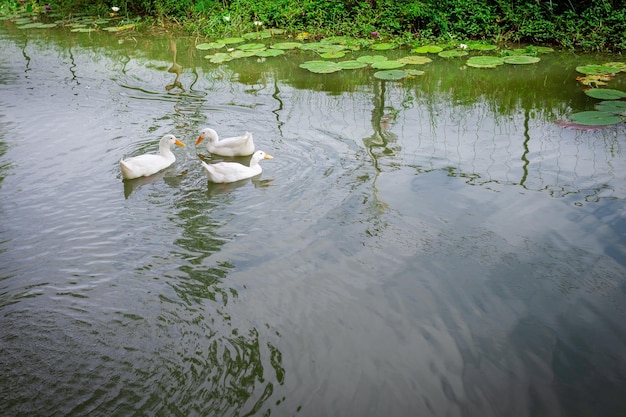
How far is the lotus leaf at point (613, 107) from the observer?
680 cm

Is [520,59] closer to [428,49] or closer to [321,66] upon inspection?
[428,49]

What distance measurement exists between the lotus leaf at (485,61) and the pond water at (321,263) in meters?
1.43

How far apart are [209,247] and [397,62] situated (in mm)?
5610

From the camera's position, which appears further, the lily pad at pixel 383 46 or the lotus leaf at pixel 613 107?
the lily pad at pixel 383 46

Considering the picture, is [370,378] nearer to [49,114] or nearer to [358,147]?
[358,147]

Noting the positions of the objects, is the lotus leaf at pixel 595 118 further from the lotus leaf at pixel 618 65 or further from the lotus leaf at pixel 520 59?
the lotus leaf at pixel 520 59

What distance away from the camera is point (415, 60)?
30.2 ft

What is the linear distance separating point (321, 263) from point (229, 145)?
2377mm

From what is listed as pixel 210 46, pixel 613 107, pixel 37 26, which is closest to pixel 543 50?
pixel 613 107

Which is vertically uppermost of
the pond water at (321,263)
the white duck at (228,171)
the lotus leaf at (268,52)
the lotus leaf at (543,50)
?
the lotus leaf at (268,52)

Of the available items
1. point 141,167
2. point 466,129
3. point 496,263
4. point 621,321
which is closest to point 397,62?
point 466,129

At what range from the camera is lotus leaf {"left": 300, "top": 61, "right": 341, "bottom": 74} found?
8.95 metres

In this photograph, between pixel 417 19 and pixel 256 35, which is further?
pixel 256 35

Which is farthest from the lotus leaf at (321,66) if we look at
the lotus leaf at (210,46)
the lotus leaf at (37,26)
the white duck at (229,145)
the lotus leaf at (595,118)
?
the lotus leaf at (37,26)
